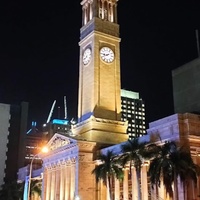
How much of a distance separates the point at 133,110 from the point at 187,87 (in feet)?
365

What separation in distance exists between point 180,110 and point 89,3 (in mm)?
32325

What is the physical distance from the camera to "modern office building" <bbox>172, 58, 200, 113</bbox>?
249 feet

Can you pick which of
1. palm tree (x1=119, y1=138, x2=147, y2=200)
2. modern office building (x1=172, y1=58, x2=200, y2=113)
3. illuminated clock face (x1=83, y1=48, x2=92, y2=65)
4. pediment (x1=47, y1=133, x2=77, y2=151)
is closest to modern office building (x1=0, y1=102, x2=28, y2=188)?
pediment (x1=47, y1=133, x2=77, y2=151)

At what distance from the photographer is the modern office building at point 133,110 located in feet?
606

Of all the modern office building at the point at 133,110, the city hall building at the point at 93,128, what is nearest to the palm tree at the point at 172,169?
the city hall building at the point at 93,128

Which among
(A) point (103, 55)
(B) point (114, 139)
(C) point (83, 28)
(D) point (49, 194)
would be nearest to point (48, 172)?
Answer: (D) point (49, 194)

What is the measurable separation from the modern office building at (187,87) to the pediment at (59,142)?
2661cm

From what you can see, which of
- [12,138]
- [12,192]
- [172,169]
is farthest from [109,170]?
[12,138]

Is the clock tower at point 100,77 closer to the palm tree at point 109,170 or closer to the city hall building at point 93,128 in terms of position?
the city hall building at point 93,128

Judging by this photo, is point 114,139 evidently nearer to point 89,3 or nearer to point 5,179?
point 89,3

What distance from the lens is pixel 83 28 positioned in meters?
82.5

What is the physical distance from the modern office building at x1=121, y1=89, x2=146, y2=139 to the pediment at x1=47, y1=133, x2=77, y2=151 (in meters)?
108

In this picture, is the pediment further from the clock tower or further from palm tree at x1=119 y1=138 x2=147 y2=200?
palm tree at x1=119 y1=138 x2=147 y2=200

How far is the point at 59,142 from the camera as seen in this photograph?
72.4 meters
